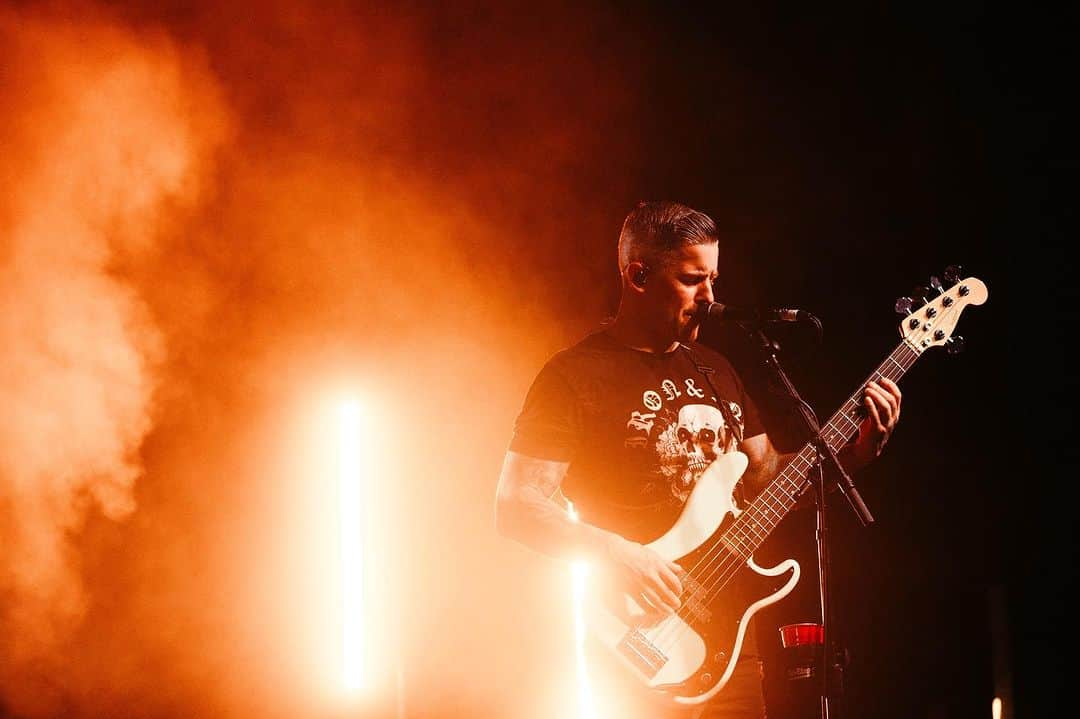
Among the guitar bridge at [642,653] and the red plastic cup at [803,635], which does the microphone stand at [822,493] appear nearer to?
the red plastic cup at [803,635]

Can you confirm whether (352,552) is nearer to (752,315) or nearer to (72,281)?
(72,281)

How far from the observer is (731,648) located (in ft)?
7.25

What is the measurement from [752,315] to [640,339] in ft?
1.36

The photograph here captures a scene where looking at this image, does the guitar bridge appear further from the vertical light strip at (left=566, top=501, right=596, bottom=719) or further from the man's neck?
the man's neck

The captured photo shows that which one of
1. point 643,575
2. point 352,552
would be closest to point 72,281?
point 352,552

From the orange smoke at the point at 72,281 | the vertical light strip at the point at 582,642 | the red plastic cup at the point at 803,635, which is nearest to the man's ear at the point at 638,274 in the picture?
the vertical light strip at the point at 582,642

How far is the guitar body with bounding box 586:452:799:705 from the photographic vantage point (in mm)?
2182

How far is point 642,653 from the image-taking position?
2201 mm

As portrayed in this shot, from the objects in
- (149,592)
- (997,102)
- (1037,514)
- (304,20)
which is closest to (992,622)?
(1037,514)

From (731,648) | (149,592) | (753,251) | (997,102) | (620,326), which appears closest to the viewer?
(731,648)

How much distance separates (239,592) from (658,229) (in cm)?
207

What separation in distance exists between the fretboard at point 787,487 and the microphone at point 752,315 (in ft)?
1.30

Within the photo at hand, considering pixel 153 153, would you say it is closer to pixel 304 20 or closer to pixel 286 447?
pixel 304 20

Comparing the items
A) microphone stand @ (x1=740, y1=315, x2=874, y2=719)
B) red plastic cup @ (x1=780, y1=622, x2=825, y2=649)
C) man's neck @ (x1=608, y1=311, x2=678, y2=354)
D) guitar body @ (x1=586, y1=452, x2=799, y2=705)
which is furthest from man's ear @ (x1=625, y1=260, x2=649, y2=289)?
red plastic cup @ (x1=780, y1=622, x2=825, y2=649)
